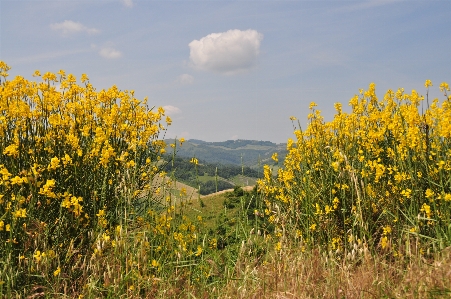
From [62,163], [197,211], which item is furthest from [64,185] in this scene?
[197,211]

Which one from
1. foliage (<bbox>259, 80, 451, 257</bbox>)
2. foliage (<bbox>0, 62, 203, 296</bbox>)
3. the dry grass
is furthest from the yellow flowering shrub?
foliage (<bbox>259, 80, 451, 257</bbox>)

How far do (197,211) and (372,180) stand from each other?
91.4 inches

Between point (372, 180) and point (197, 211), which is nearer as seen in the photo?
point (197, 211)

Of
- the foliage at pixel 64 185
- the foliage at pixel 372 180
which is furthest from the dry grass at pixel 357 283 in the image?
the foliage at pixel 64 185

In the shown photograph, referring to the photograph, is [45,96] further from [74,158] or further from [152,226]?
[152,226]

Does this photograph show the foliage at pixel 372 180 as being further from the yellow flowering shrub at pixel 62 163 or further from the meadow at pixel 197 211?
the yellow flowering shrub at pixel 62 163

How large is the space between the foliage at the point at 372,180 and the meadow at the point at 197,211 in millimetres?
25

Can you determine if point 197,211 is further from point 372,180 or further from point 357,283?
point 372,180

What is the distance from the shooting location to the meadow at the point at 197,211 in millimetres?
3594

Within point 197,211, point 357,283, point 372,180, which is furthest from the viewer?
point 372,180

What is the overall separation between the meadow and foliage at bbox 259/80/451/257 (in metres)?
0.02

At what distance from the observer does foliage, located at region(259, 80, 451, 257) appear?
4.30 m

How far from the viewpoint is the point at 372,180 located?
5.11 m

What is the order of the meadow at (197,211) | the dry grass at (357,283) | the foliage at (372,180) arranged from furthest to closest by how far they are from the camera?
the foliage at (372,180)
the meadow at (197,211)
the dry grass at (357,283)
